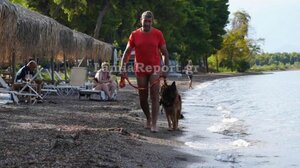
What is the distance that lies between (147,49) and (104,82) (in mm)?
7195

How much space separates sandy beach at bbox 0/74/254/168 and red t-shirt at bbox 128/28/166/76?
3.52 ft

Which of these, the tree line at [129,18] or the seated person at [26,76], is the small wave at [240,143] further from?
the tree line at [129,18]

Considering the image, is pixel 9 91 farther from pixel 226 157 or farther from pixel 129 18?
pixel 129 18

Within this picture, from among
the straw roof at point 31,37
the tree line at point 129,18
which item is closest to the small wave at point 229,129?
the straw roof at point 31,37

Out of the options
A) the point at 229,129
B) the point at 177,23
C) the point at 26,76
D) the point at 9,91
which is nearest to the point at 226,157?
the point at 229,129

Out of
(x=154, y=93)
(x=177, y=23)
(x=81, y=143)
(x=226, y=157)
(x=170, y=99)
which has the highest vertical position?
(x=177, y=23)

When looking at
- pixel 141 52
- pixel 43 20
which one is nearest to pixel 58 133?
pixel 141 52

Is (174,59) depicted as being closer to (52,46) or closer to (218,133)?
(52,46)

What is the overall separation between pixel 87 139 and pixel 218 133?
12.3 ft

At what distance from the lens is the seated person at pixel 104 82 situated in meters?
15.2

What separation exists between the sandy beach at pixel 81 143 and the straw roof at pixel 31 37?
1.64 metres

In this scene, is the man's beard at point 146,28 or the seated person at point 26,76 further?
the seated person at point 26,76

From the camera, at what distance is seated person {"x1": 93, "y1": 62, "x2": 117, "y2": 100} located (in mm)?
15239

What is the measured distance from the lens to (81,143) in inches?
245
